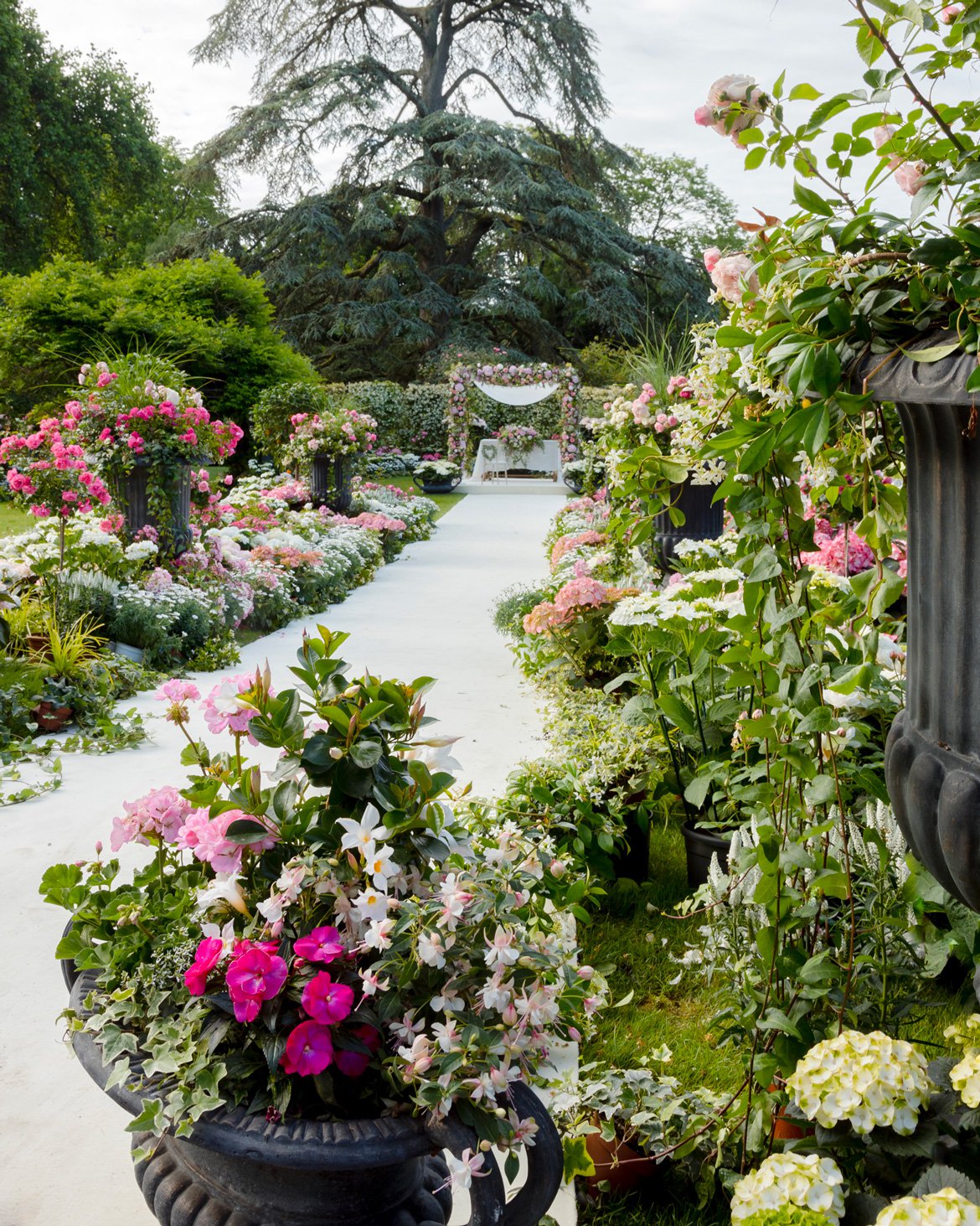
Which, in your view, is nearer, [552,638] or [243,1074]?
[243,1074]

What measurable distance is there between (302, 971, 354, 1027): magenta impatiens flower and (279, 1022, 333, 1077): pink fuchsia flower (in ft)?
0.05

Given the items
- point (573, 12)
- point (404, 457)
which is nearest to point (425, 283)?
point (404, 457)

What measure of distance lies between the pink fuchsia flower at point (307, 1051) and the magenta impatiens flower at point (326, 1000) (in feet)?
0.05

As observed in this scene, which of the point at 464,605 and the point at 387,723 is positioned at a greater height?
the point at 387,723

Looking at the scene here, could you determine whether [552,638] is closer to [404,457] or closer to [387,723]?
[387,723]

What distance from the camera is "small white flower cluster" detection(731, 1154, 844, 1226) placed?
1.15 metres

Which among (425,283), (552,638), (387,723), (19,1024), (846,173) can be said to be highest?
(425,283)

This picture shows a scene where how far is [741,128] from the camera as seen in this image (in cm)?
124

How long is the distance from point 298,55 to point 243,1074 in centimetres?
2660

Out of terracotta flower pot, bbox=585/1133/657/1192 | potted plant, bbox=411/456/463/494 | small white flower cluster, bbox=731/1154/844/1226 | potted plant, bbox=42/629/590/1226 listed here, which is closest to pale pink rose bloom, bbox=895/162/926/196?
potted plant, bbox=42/629/590/1226

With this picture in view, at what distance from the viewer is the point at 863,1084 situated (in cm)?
123

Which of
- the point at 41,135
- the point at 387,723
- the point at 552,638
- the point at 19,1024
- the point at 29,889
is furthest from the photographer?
the point at 41,135

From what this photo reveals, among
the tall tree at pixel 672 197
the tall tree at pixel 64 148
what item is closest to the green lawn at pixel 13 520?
the tall tree at pixel 64 148

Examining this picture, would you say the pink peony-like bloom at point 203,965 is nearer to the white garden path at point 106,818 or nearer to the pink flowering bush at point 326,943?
the pink flowering bush at point 326,943
